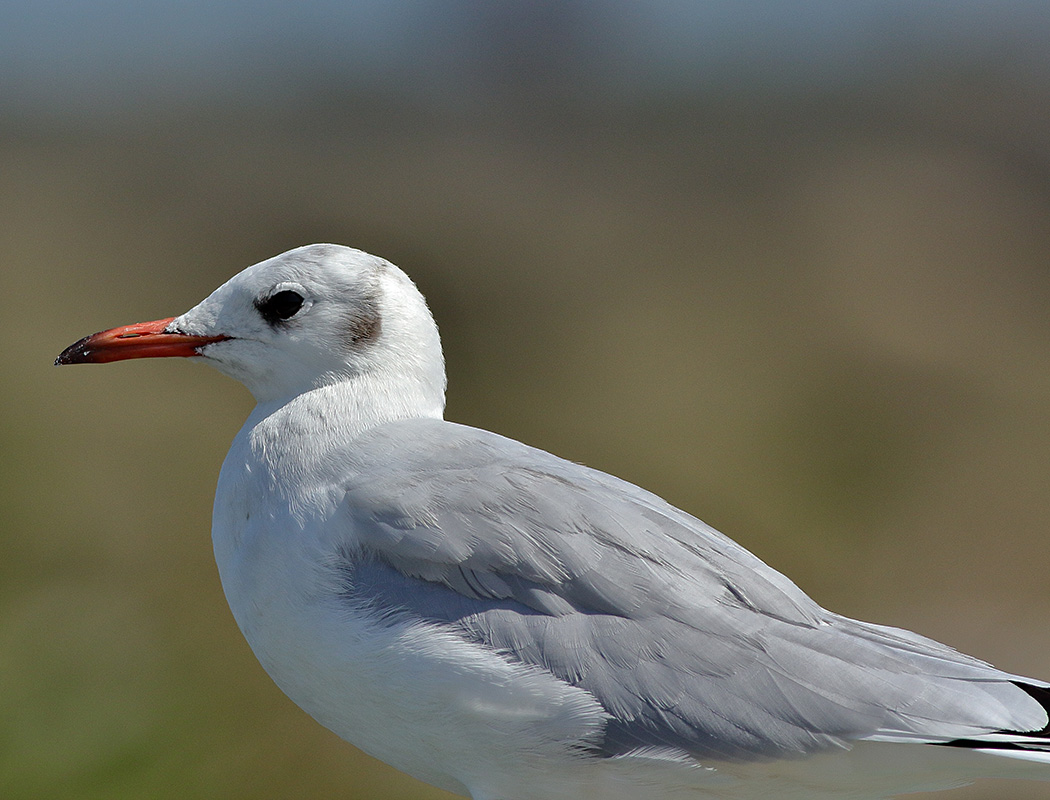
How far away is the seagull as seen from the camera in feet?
6.19

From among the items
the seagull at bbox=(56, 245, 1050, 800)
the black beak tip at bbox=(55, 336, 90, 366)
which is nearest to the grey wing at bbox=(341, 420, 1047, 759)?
the seagull at bbox=(56, 245, 1050, 800)

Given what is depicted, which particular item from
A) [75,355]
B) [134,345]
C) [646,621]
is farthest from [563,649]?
[75,355]

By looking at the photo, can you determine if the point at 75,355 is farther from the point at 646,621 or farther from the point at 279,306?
the point at 646,621

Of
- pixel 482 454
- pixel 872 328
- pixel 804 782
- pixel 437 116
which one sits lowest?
pixel 804 782

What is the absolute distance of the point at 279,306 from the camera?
2.28 meters

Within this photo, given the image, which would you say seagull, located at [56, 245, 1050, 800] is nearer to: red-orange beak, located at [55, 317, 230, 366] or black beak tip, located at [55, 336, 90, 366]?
red-orange beak, located at [55, 317, 230, 366]

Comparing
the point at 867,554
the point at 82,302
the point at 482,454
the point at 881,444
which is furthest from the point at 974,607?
the point at 82,302

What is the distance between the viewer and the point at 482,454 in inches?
85.9

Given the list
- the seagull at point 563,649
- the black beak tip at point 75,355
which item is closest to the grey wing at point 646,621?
the seagull at point 563,649

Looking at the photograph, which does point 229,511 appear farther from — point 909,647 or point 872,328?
point 872,328

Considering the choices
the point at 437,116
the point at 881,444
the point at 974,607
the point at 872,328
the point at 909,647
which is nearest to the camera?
the point at 909,647

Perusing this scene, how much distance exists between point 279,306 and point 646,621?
108 cm

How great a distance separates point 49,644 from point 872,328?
715 centimetres

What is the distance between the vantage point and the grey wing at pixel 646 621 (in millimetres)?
1881
